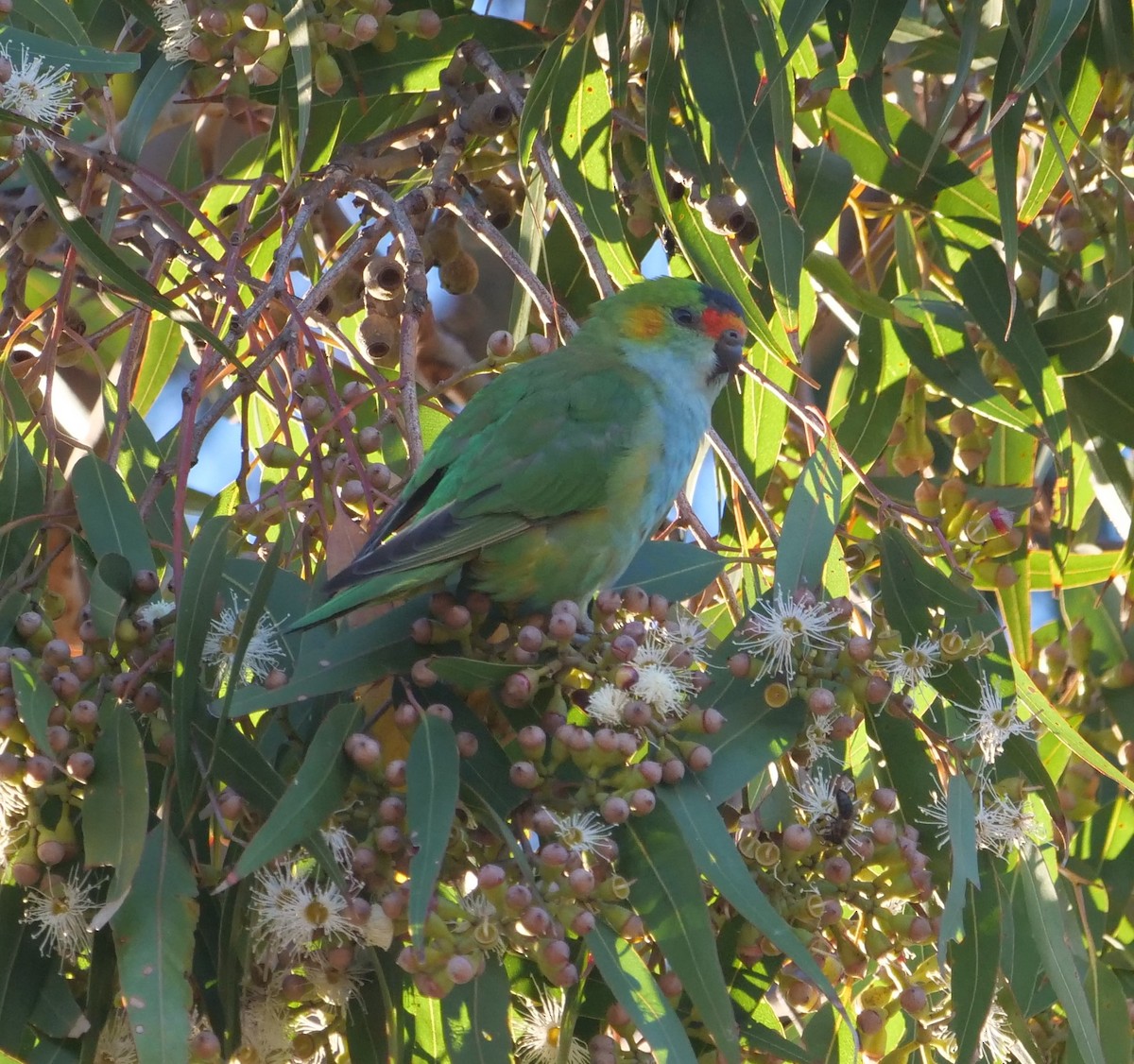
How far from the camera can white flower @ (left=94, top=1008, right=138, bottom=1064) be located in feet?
6.05

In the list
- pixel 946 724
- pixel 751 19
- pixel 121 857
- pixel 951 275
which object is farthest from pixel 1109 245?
pixel 121 857

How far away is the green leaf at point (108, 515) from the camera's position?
87.8 inches

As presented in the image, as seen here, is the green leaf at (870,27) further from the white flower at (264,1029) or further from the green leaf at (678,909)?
the white flower at (264,1029)

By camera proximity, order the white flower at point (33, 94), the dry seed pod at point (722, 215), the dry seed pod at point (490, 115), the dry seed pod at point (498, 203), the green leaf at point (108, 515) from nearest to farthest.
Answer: the white flower at point (33, 94) → the green leaf at point (108, 515) → the dry seed pod at point (722, 215) → the dry seed pod at point (490, 115) → the dry seed pod at point (498, 203)

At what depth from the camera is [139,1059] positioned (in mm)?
1670

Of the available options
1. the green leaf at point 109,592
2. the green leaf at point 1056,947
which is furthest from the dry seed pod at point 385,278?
the green leaf at point 1056,947

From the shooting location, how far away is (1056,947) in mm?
2109

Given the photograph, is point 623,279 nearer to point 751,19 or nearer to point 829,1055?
point 751,19

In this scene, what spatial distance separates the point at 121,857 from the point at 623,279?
1423 millimetres

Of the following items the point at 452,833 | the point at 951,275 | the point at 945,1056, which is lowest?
the point at 945,1056

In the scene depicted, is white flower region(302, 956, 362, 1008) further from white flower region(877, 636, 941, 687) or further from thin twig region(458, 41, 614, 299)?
thin twig region(458, 41, 614, 299)

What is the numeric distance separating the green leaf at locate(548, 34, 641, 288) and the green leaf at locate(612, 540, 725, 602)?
21.7 inches

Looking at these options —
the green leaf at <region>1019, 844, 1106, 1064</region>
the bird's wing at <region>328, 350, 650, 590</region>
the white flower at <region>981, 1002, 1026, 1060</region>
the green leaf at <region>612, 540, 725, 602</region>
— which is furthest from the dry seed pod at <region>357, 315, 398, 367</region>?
the white flower at <region>981, 1002, 1026, 1060</region>

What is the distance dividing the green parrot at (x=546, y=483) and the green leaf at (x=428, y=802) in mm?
300
